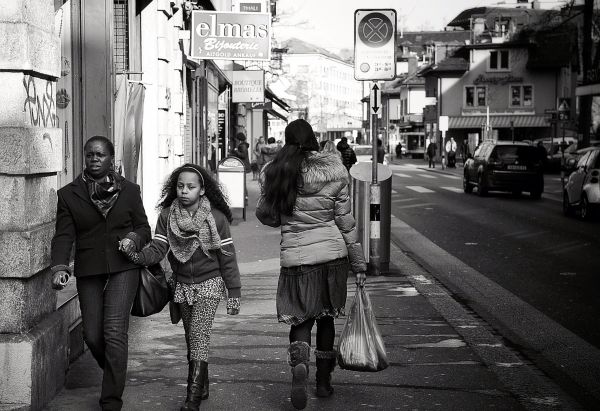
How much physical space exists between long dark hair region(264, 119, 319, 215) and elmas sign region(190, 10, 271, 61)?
393 inches

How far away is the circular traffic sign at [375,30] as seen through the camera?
1210 cm

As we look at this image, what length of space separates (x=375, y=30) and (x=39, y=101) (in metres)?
6.72

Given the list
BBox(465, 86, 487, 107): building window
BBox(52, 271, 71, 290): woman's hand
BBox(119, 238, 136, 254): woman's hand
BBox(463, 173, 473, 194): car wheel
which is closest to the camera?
BBox(52, 271, 71, 290): woman's hand

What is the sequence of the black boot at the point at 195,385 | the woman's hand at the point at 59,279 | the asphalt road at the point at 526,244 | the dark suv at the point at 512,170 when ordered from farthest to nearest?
the dark suv at the point at 512,170 → the asphalt road at the point at 526,244 → the black boot at the point at 195,385 → the woman's hand at the point at 59,279

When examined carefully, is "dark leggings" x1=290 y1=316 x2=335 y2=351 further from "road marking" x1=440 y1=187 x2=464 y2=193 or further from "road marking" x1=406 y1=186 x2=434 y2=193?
"road marking" x1=440 y1=187 x2=464 y2=193

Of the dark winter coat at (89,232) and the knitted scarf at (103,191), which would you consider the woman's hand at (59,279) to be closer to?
the dark winter coat at (89,232)

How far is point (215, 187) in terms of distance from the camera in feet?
20.0

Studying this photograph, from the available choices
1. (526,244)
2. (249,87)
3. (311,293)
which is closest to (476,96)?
(249,87)

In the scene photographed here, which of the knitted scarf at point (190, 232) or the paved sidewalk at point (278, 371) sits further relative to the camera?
the paved sidewalk at point (278, 371)

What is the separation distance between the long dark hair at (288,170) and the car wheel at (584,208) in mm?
16459

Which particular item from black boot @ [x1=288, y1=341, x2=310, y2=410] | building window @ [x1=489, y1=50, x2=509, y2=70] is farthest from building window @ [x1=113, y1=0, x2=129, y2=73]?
building window @ [x1=489, y1=50, x2=509, y2=70]

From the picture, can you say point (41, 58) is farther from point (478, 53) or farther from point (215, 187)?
point (478, 53)

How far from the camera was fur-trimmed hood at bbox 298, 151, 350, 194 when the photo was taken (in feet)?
20.3

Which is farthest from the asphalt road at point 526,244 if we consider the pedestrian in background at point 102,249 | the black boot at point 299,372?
the pedestrian in background at point 102,249
